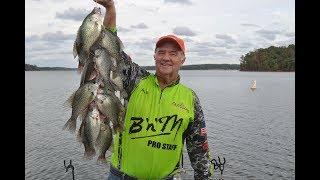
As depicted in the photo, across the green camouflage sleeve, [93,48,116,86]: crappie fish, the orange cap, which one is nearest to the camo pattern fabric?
the green camouflage sleeve

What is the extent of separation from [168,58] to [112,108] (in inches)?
43.1

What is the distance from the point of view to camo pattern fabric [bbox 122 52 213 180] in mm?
4973

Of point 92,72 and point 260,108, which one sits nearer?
point 92,72

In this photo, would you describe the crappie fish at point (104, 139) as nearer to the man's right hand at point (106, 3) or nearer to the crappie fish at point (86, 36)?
the crappie fish at point (86, 36)

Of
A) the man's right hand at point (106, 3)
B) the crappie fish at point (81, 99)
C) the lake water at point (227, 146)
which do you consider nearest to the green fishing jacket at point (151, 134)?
the crappie fish at point (81, 99)

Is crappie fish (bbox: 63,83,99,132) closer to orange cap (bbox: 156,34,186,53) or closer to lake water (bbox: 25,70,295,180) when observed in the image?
orange cap (bbox: 156,34,186,53)

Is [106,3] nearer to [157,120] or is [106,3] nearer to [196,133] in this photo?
[157,120]

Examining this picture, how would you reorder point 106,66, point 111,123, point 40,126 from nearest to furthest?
point 106,66, point 111,123, point 40,126
